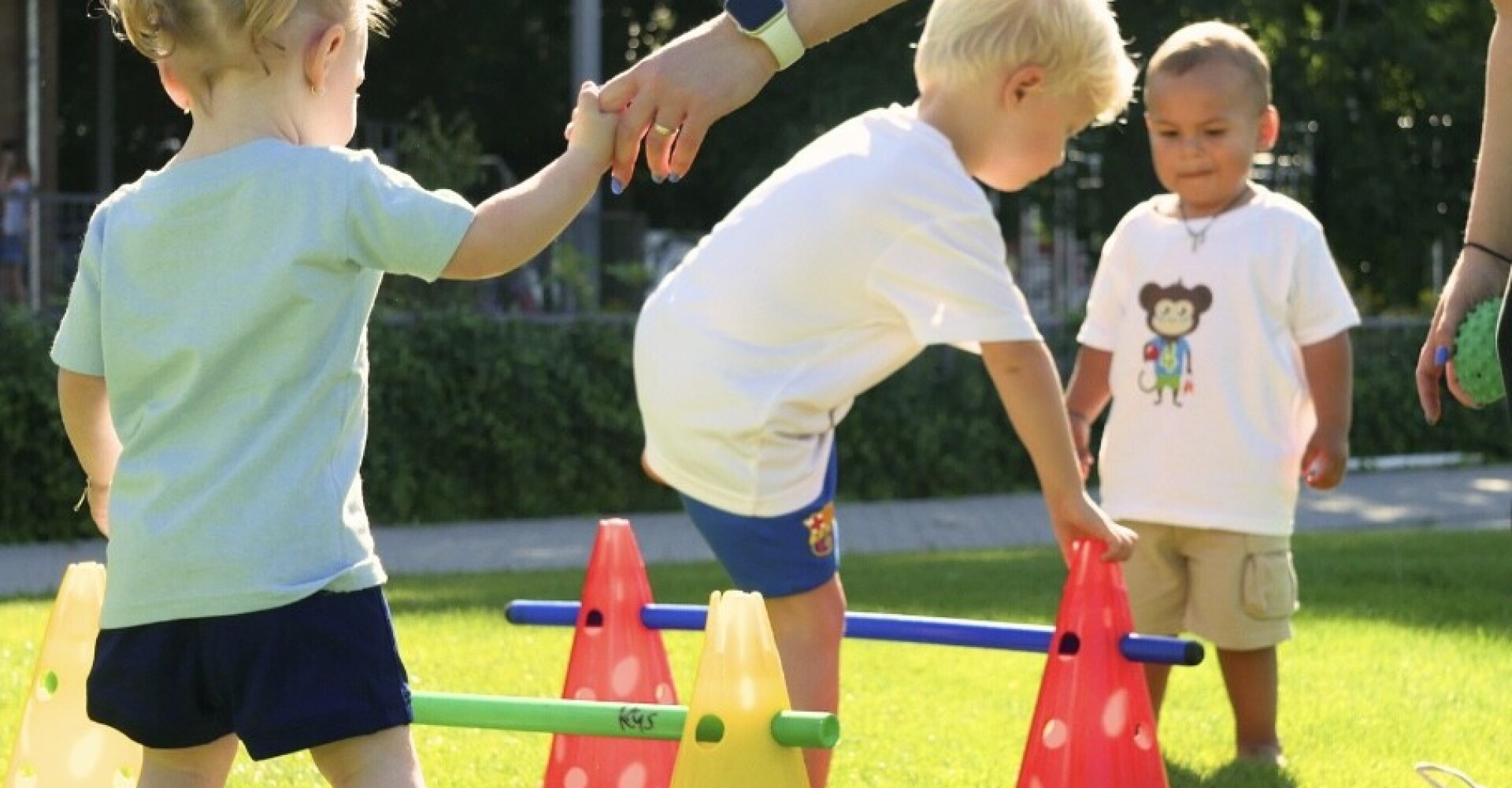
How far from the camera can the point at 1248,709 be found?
5016mm

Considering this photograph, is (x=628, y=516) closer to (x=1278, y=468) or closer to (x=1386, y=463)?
(x=1386, y=463)

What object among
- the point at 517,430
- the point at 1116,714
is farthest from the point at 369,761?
the point at 517,430

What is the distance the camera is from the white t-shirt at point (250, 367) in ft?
9.64

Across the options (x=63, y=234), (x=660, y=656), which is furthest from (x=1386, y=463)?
(x=660, y=656)

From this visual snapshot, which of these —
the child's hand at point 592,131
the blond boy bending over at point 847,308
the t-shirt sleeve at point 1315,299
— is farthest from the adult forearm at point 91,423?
the t-shirt sleeve at point 1315,299

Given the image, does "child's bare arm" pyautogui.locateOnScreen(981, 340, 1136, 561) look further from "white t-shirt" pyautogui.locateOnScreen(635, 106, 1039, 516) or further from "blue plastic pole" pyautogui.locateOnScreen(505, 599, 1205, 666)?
"blue plastic pole" pyautogui.locateOnScreen(505, 599, 1205, 666)

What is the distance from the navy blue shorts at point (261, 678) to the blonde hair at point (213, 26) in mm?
725

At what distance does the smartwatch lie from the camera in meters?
3.41

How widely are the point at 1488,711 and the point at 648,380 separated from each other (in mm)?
2596

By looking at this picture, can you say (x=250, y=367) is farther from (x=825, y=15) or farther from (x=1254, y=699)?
(x=1254, y=699)

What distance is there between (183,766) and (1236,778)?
243cm

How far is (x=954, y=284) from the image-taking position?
12.5 ft

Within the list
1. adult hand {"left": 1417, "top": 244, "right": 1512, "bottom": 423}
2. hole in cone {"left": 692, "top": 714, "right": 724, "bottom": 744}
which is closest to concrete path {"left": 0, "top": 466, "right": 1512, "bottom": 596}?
hole in cone {"left": 692, "top": 714, "right": 724, "bottom": 744}

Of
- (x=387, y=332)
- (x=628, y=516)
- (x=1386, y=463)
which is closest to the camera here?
(x=387, y=332)
